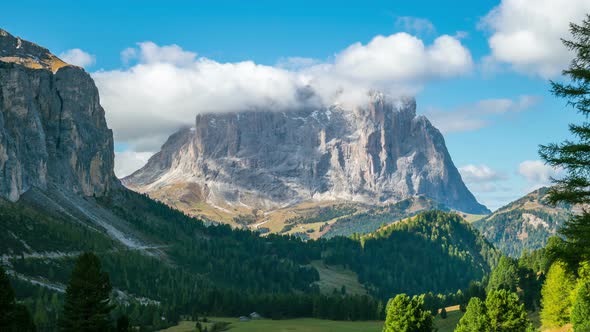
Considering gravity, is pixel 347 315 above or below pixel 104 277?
below

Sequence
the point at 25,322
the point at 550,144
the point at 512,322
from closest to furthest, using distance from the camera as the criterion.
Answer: the point at 550,144, the point at 25,322, the point at 512,322

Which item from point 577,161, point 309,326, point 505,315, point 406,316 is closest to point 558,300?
point 505,315

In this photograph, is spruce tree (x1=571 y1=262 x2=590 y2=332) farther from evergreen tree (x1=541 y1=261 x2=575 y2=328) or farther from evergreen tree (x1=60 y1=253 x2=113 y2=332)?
evergreen tree (x1=60 y1=253 x2=113 y2=332)

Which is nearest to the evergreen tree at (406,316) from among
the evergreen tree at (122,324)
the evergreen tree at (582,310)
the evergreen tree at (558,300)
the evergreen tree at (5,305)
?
the evergreen tree at (582,310)

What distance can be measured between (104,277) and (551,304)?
237 ft

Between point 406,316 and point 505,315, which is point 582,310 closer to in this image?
point 505,315

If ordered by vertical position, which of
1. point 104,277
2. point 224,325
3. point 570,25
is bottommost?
point 224,325

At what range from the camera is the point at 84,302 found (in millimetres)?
42938

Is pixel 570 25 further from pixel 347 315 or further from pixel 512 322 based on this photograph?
pixel 347 315

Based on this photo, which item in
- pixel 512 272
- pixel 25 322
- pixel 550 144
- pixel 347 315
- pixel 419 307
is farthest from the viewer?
pixel 347 315

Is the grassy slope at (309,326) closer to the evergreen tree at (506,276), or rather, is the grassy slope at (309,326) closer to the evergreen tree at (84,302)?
the evergreen tree at (506,276)

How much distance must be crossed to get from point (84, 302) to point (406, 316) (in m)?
45.4

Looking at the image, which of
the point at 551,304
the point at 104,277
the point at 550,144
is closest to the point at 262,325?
the point at 551,304

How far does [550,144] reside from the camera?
2975 cm
